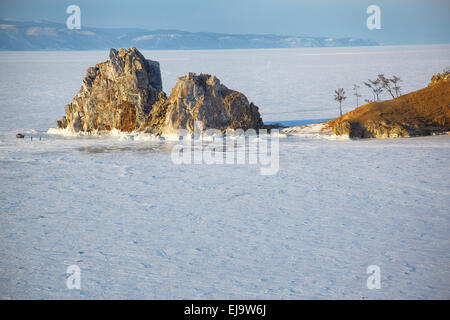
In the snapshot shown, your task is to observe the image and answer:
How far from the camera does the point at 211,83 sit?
59.0ft

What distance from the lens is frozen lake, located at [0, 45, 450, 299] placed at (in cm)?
607

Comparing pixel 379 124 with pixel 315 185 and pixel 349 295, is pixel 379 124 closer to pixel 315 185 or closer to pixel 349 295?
pixel 315 185

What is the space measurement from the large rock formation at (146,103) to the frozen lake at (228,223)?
281 cm

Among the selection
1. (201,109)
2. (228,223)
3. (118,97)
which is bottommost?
(228,223)

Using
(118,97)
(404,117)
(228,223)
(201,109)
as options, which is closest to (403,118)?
(404,117)

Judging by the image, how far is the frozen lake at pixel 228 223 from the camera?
239 inches

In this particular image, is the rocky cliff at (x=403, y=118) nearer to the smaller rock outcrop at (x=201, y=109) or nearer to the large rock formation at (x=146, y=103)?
the smaller rock outcrop at (x=201, y=109)

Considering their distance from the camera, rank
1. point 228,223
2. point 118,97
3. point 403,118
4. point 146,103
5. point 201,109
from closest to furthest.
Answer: point 228,223 < point 403,118 < point 201,109 < point 146,103 < point 118,97

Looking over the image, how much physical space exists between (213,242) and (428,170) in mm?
6410

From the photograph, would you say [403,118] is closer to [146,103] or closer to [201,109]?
[201,109]

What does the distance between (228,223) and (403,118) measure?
10508 millimetres

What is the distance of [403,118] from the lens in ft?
54.6

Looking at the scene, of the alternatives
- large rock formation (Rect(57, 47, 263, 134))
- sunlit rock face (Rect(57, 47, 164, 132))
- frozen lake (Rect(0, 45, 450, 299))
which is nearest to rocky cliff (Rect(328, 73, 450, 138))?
frozen lake (Rect(0, 45, 450, 299))

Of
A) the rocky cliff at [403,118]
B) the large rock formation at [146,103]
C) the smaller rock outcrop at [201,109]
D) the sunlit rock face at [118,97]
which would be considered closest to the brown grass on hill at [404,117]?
the rocky cliff at [403,118]
